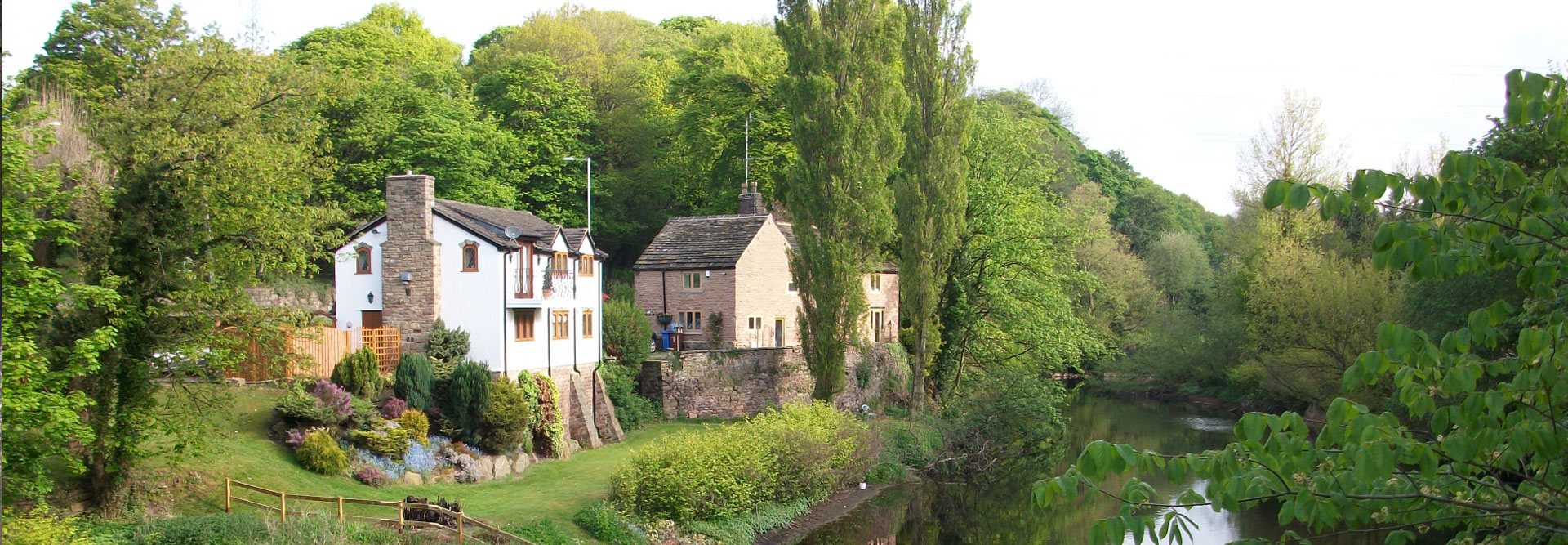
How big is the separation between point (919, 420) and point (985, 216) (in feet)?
24.1

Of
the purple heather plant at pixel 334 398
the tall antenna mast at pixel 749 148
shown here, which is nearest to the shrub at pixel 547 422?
the purple heather plant at pixel 334 398

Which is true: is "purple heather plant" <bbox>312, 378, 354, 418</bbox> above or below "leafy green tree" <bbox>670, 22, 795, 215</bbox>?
below

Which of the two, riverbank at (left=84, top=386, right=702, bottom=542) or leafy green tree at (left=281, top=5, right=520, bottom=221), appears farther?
leafy green tree at (left=281, top=5, right=520, bottom=221)

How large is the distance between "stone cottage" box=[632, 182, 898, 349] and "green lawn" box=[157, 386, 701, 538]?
39.5 ft

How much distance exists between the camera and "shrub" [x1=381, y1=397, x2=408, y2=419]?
2367 cm

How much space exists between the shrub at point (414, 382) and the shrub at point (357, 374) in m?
0.66

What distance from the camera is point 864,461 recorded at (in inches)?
1164

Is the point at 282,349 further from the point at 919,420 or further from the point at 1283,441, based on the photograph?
the point at 919,420

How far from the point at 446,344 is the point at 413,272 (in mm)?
1983

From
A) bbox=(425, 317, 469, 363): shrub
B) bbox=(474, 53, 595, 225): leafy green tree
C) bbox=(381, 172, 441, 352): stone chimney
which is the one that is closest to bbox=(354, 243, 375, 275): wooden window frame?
bbox=(381, 172, 441, 352): stone chimney

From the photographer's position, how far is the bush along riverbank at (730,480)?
21625 millimetres

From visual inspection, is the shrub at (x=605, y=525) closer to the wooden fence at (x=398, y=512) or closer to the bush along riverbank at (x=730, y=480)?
the bush along riverbank at (x=730, y=480)

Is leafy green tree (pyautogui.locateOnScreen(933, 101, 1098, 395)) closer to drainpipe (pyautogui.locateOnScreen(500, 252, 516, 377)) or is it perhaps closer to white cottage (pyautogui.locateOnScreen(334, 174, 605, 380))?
white cottage (pyautogui.locateOnScreen(334, 174, 605, 380))

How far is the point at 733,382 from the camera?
35156mm
